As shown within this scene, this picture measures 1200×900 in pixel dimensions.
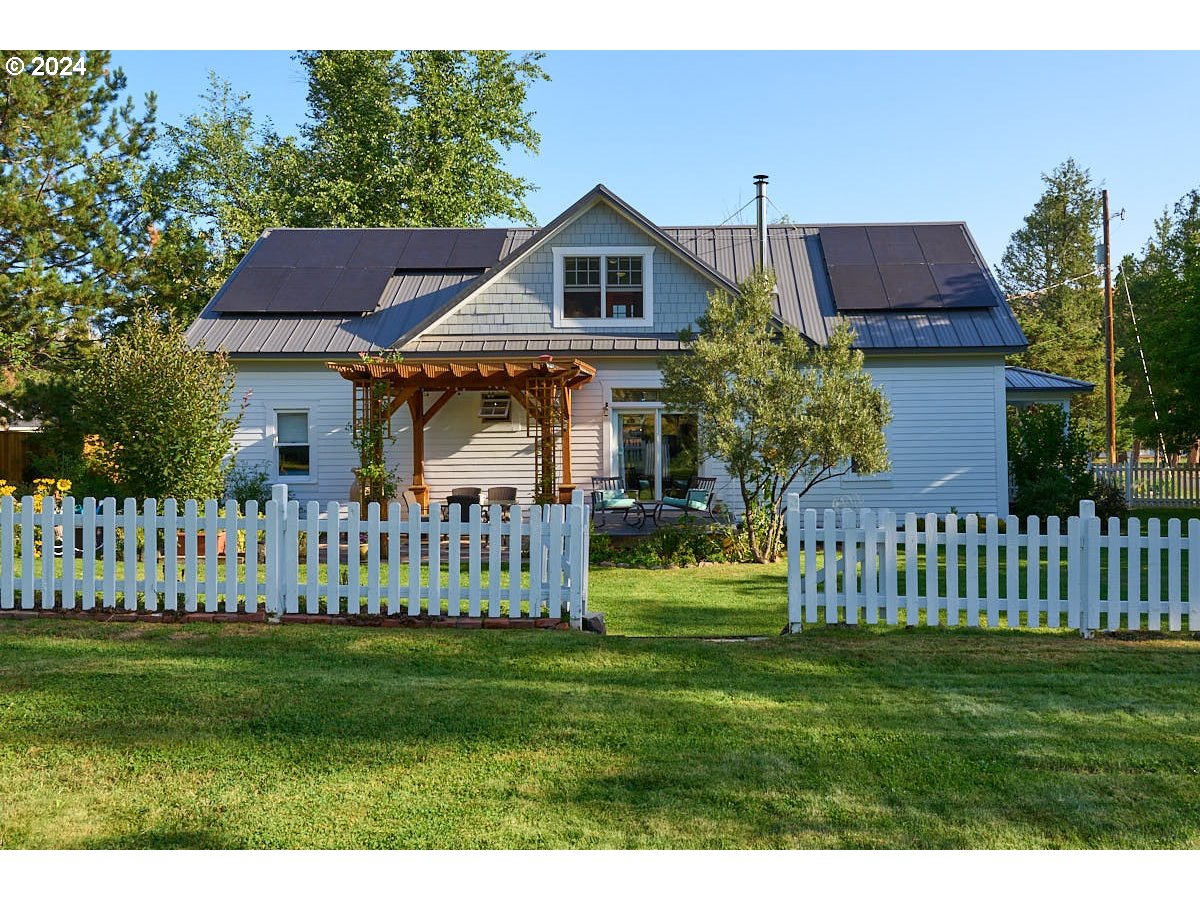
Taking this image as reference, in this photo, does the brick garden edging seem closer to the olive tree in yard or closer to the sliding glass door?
the olive tree in yard

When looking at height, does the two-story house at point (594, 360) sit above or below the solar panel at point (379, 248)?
below

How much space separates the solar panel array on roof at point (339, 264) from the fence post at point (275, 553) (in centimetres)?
1194

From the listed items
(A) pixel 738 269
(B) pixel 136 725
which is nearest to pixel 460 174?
(A) pixel 738 269

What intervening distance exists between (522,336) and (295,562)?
1090 cm

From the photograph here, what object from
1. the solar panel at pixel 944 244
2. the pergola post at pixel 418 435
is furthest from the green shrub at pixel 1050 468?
the pergola post at pixel 418 435

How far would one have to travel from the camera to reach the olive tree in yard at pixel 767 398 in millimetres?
12477

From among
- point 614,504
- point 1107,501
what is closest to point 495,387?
point 614,504

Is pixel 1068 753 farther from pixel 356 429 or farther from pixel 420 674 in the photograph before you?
pixel 356 429

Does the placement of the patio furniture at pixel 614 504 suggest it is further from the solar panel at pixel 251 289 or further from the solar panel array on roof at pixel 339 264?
the solar panel at pixel 251 289

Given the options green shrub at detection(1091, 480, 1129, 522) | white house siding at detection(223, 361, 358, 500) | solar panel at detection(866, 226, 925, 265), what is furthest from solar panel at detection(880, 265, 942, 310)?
white house siding at detection(223, 361, 358, 500)

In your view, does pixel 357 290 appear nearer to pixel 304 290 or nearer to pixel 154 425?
pixel 304 290

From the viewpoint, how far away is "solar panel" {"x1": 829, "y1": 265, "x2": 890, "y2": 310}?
62.3 feet

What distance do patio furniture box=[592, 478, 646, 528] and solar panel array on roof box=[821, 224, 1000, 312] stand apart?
5.96 metres

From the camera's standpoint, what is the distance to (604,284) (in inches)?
730
